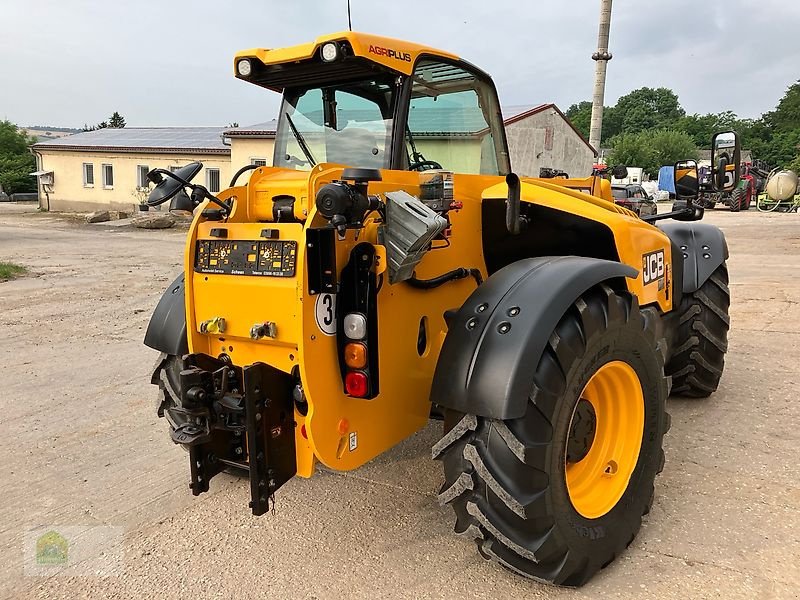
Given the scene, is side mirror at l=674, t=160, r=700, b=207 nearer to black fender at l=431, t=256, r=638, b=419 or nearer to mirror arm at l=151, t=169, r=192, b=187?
black fender at l=431, t=256, r=638, b=419

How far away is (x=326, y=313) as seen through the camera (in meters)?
2.51

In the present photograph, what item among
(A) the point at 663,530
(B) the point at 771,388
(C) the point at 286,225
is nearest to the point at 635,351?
(A) the point at 663,530

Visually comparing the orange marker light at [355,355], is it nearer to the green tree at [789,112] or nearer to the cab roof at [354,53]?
the cab roof at [354,53]

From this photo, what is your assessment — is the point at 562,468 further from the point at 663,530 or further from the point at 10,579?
the point at 10,579

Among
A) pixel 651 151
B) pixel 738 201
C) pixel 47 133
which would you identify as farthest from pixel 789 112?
pixel 47 133

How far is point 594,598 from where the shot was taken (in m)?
2.63

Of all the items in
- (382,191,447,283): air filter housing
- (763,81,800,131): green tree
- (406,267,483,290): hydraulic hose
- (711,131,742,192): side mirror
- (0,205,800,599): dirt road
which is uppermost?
(763,81,800,131): green tree

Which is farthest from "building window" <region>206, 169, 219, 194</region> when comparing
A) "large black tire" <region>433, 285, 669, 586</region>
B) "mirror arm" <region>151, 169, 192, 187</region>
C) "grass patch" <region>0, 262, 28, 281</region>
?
"large black tire" <region>433, 285, 669, 586</region>

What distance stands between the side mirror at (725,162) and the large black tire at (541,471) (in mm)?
1749

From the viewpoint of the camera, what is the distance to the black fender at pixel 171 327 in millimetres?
3303

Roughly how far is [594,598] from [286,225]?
77.5 inches

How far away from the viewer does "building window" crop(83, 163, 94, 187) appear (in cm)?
3222

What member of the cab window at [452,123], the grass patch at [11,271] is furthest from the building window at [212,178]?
the cab window at [452,123]

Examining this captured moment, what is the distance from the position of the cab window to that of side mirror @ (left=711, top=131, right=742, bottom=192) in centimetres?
138
